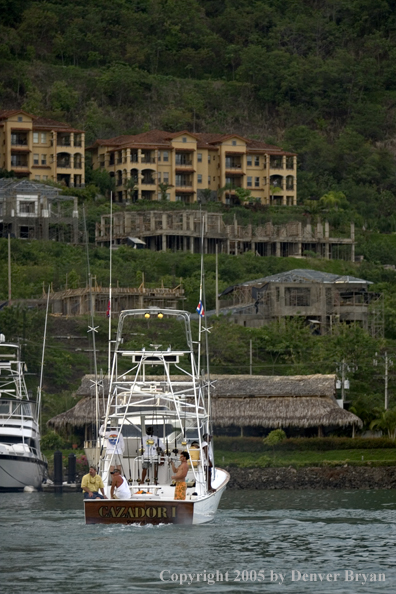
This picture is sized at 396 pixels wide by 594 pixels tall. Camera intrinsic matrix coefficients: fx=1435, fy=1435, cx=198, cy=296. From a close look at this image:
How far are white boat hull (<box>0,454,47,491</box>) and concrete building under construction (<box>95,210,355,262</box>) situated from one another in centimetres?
6270

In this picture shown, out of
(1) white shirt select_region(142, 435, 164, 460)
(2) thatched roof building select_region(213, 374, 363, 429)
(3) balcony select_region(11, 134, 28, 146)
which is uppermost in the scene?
(3) balcony select_region(11, 134, 28, 146)

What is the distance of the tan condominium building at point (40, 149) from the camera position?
146 metres

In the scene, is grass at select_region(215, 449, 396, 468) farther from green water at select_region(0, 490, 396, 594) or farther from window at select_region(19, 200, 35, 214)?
window at select_region(19, 200, 35, 214)

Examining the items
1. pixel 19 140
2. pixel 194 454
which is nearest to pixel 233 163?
pixel 19 140

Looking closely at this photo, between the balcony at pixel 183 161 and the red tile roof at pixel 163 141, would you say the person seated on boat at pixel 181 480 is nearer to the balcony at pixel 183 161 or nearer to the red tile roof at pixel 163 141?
the red tile roof at pixel 163 141

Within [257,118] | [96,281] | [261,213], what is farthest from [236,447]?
[257,118]

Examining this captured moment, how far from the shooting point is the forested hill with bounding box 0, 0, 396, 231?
16738cm

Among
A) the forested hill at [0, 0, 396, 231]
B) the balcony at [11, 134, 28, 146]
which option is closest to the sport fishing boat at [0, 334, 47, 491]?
the balcony at [11, 134, 28, 146]

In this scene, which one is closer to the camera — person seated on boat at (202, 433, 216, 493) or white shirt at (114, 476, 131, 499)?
white shirt at (114, 476, 131, 499)

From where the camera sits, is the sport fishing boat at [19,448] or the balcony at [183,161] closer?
the sport fishing boat at [19,448]

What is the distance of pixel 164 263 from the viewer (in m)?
117

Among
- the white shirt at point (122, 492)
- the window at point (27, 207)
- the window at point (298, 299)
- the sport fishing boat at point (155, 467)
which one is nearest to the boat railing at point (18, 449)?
the sport fishing boat at point (155, 467)

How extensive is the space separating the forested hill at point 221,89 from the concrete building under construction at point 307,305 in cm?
4933

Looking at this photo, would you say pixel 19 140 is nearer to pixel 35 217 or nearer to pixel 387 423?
pixel 35 217
